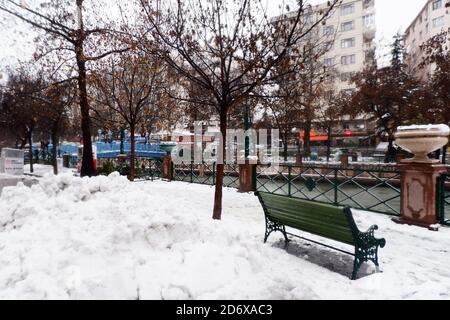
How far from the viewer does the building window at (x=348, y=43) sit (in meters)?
48.8

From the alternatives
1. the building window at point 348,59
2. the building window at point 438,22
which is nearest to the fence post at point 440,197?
the building window at point 348,59

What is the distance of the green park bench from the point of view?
13.4 feet

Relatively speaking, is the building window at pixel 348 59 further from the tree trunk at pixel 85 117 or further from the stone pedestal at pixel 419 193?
the stone pedestal at pixel 419 193

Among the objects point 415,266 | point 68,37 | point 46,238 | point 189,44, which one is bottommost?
point 415,266

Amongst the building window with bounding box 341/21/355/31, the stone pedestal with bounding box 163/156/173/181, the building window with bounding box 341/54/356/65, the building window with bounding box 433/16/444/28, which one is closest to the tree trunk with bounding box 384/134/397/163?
the stone pedestal with bounding box 163/156/173/181

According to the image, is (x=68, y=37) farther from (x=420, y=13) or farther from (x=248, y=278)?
(x=420, y=13)

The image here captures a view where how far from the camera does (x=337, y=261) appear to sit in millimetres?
4797

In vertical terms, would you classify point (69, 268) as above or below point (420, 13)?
below

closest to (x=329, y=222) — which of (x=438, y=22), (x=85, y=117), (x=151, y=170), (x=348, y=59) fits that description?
(x=85, y=117)

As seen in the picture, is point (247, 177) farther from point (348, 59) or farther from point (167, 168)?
point (348, 59)

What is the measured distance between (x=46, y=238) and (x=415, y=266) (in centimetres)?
524

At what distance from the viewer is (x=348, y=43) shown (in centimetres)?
4909

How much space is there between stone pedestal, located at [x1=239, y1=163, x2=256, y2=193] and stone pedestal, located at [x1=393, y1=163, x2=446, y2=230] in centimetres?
568
